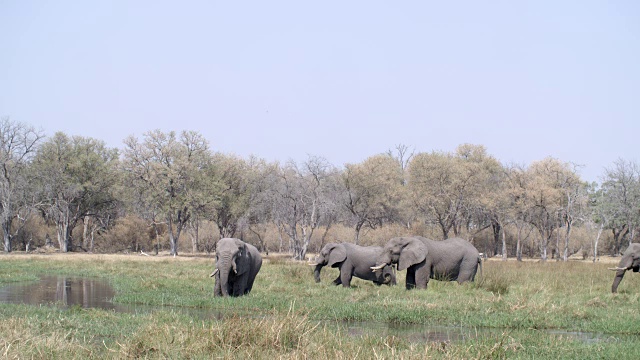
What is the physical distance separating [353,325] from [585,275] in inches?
661

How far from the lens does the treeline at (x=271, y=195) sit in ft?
202

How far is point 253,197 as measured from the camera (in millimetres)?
66500

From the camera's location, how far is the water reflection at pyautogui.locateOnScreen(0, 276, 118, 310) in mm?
19797

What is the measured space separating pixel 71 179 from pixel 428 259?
161 feet

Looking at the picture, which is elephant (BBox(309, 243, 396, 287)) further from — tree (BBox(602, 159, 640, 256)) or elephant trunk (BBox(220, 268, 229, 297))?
tree (BBox(602, 159, 640, 256))

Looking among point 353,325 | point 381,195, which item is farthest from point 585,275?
point 381,195

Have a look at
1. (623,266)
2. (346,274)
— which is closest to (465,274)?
(346,274)

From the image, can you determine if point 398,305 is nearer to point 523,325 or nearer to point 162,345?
point 523,325

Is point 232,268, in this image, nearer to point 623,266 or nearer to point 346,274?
point 346,274

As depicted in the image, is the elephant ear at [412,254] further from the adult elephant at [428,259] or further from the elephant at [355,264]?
the elephant at [355,264]

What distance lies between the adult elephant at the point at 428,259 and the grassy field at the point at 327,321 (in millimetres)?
731

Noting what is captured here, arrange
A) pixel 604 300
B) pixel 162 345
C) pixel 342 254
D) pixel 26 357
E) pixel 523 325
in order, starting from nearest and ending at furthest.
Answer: pixel 26 357 → pixel 162 345 → pixel 523 325 → pixel 604 300 → pixel 342 254

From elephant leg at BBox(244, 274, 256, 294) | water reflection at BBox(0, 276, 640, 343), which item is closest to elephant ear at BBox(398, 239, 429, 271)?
elephant leg at BBox(244, 274, 256, 294)

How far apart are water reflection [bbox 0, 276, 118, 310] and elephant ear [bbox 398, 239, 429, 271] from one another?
30.5 ft
